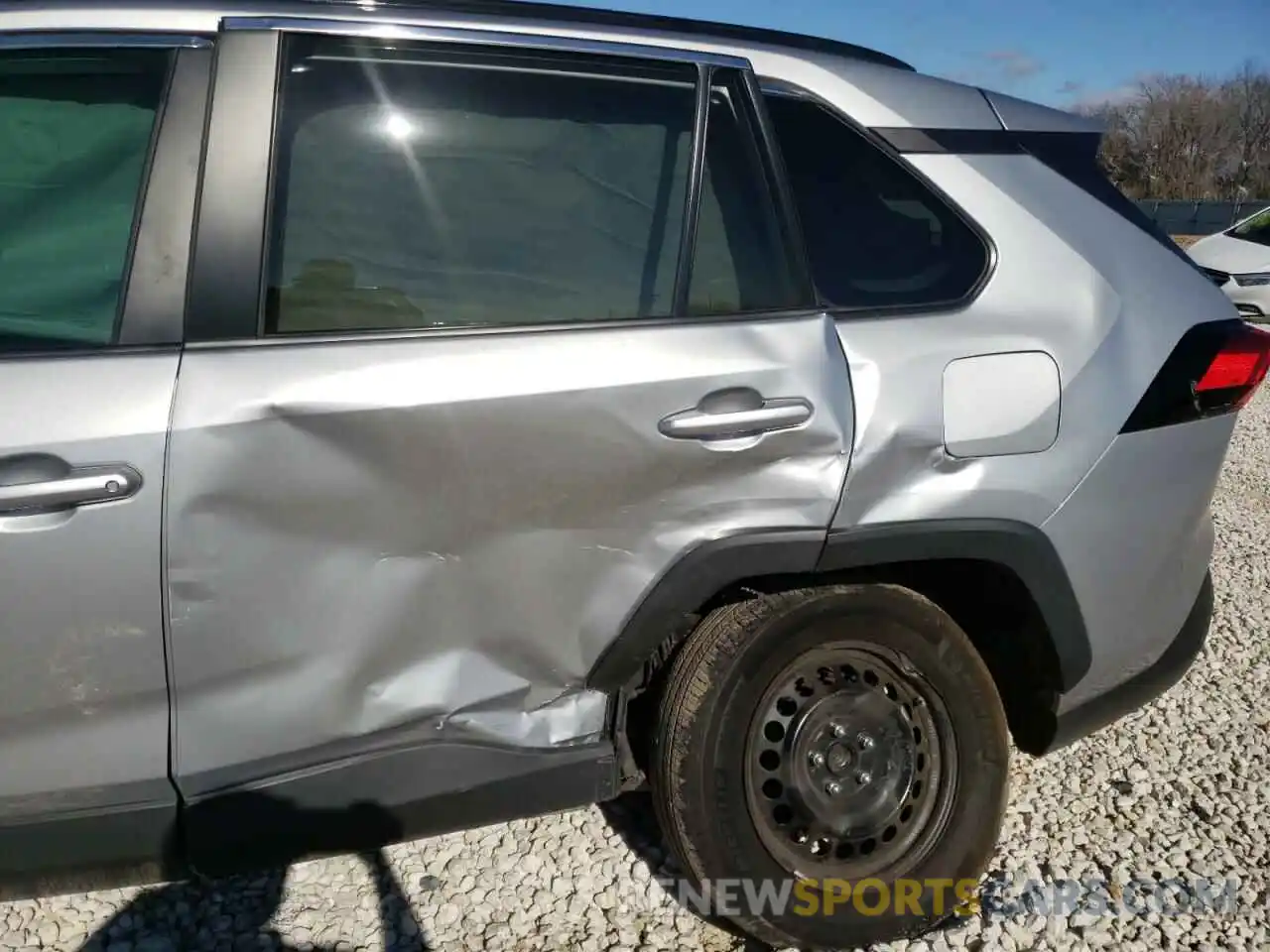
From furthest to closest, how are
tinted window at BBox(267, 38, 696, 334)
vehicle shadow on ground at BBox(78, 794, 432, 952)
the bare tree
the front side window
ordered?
the bare tree
the front side window
vehicle shadow on ground at BBox(78, 794, 432, 952)
tinted window at BBox(267, 38, 696, 334)

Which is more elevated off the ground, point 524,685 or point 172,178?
point 172,178

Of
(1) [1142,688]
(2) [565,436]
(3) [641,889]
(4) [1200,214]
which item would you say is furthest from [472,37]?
(4) [1200,214]

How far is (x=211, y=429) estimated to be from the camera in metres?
1.72

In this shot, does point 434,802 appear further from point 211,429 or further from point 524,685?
point 211,429

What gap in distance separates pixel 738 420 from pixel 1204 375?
1153 mm

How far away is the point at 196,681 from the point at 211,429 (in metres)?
0.46

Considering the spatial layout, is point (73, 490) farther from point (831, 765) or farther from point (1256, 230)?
point (1256, 230)

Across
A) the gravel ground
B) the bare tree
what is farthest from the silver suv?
the bare tree

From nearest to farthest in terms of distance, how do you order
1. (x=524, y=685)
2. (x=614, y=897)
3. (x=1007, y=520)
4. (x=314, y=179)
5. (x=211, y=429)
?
(x=211, y=429) → (x=314, y=179) → (x=524, y=685) → (x=1007, y=520) → (x=614, y=897)

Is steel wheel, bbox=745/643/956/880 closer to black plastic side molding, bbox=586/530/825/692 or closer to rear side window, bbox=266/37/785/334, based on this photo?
black plastic side molding, bbox=586/530/825/692

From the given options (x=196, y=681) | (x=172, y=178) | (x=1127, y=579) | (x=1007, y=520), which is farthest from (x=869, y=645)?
(x=172, y=178)

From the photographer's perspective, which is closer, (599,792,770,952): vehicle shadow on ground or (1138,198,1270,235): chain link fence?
(599,792,770,952): vehicle shadow on ground

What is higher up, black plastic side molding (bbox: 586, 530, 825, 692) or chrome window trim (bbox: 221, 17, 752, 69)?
chrome window trim (bbox: 221, 17, 752, 69)

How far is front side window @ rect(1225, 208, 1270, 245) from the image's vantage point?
37.2ft
